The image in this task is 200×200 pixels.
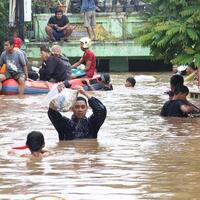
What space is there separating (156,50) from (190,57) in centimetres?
95

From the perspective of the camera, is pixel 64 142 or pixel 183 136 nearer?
pixel 64 142

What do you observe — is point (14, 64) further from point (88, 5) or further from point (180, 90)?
point (88, 5)

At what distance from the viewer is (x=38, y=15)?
29359 millimetres

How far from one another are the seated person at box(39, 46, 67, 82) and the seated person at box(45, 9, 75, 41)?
777 cm

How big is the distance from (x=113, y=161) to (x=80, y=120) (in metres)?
1.41

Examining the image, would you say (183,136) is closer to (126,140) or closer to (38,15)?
(126,140)

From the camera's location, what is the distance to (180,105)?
13.2 meters

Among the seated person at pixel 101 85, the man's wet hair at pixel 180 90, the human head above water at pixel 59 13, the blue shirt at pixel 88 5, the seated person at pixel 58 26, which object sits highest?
the blue shirt at pixel 88 5

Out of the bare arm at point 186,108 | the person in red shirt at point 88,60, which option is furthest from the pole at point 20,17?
the bare arm at point 186,108

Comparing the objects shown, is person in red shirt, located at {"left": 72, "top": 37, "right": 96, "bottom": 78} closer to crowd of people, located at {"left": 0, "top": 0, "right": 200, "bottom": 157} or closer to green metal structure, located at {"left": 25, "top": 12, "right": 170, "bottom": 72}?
crowd of people, located at {"left": 0, "top": 0, "right": 200, "bottom": 157}

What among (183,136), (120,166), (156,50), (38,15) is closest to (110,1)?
(38,15)

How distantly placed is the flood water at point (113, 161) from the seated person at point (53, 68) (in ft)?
13.4

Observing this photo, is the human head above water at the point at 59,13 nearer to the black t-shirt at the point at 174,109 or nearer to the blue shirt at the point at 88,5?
the blue shirt at the point at 88,5

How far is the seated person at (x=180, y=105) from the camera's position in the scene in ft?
42.9
